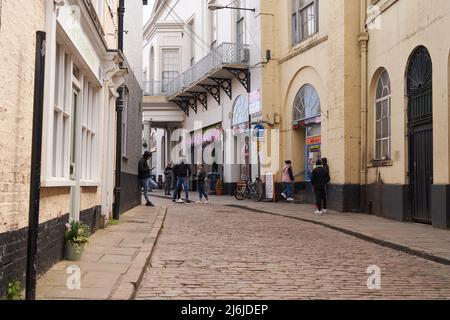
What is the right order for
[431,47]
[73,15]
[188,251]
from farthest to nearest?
1. [431,47]
2. [188,251]
3. [73,15]

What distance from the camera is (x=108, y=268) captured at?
6.81 meters

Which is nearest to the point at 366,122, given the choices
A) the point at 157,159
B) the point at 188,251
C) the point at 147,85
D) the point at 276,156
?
the point at 276,156

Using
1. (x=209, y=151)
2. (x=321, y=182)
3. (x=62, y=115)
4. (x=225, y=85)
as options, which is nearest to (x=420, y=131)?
(x=321, y=182)

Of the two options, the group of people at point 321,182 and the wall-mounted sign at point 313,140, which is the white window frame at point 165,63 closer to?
the wall-mounted sign at point 313,140

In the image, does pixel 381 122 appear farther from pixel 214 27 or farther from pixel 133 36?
pixel 214 27

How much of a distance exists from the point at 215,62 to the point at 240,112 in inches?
99.5

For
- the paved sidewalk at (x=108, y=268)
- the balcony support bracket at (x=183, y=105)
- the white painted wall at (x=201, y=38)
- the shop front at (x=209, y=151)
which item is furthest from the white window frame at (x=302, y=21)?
the balcony support bracket at (x=183, y=105)

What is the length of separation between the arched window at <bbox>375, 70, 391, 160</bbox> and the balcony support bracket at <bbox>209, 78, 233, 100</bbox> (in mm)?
11538

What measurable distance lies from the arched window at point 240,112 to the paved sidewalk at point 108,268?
13.7 m

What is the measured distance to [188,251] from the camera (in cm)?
884

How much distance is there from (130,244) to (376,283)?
13.5 feet

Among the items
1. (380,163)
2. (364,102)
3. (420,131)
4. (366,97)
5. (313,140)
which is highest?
(366,97)

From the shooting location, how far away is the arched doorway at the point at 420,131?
12.4m
